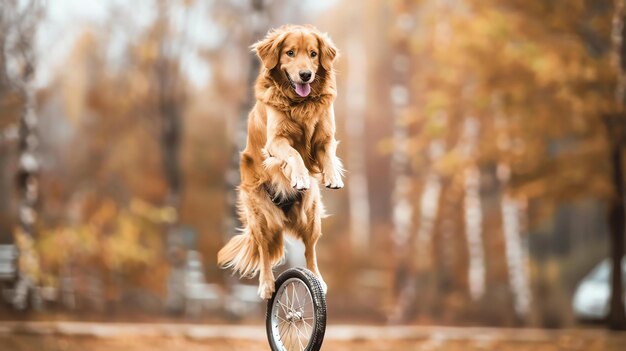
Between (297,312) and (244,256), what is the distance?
18.1 inches

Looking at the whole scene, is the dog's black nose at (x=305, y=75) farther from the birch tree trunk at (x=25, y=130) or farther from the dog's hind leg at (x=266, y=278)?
the birch tree trunk at (x=25, y=130)

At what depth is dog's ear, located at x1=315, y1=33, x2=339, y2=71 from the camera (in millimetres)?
4203

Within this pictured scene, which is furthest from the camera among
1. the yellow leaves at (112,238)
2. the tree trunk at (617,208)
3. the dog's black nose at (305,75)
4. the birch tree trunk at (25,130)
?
the yellow leaves at (112,238)

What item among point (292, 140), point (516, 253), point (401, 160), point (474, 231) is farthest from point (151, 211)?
point (292, 140)

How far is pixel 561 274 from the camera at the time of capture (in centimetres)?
1362

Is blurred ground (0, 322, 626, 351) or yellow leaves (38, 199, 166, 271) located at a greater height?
yellow leaves (38, 199, 166, 271)

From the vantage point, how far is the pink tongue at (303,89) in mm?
4129

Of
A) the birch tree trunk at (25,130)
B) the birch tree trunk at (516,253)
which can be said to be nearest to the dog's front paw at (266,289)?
the birch tree trunk at (25,130)

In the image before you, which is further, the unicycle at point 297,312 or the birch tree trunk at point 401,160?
the birch tree trunk at point 401,160

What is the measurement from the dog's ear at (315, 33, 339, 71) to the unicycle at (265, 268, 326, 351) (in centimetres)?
113

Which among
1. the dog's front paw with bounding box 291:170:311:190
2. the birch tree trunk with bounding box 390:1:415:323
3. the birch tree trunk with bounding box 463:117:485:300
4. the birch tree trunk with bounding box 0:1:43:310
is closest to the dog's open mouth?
the dog's front paw with bounding box 291:170:311:190

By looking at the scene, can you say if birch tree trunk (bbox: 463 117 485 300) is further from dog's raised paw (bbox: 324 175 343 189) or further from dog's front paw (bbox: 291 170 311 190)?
dog's front paw (bbox: 291 170 311 190)

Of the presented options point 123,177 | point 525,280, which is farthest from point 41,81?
point 525,280

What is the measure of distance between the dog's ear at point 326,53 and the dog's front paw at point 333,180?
57 centimetres
